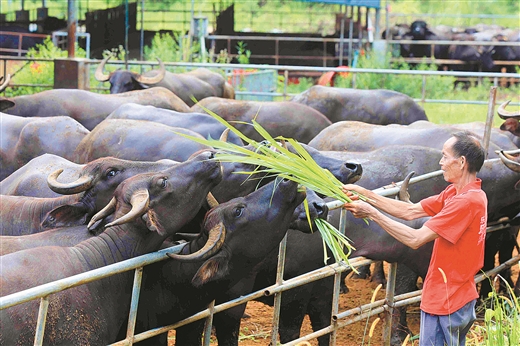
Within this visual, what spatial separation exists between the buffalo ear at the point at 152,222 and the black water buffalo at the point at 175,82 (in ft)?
25.5

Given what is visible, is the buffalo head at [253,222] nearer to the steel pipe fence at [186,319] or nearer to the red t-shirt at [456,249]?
the steel pipe fence at [186,319]

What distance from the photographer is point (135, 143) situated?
7.21 meters

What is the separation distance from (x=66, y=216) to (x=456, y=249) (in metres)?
2.28

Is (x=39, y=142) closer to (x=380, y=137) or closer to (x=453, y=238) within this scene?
(x=380, y=137)

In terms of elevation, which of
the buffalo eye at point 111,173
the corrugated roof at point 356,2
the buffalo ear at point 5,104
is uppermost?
the corrugated roof at point 356,2

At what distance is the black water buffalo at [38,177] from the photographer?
5.78 m

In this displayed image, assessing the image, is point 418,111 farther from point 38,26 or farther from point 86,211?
point 38,26

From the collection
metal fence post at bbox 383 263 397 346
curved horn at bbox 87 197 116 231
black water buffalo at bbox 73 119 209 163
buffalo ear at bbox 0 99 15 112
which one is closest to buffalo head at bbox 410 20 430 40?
buffalo ear at bbox 0 99 15 112

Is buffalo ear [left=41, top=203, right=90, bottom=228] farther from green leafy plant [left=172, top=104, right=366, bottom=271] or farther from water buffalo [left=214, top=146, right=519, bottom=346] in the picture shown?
water buffalo [left=214, top=146, right=519, bottom=346]

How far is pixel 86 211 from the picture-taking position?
4664 millimetres


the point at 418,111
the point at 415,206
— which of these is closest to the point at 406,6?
the point at 418,111

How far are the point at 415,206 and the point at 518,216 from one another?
8.57 ft

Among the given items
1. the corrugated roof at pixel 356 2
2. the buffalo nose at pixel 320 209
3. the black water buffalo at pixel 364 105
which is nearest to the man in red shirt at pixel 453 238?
the buffalo nose at pixel 320 209

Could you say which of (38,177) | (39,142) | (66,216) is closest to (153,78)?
(39,142)
